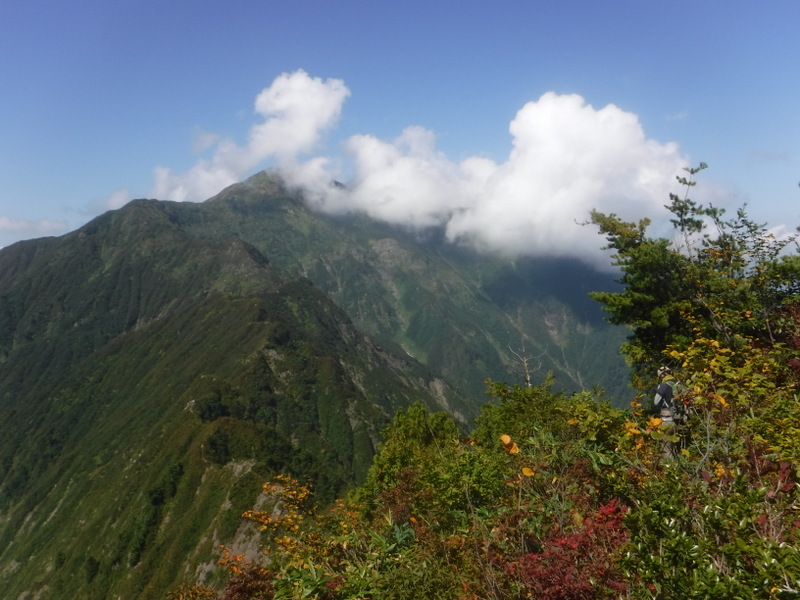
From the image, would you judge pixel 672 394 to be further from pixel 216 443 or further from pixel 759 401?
pixel 216 443

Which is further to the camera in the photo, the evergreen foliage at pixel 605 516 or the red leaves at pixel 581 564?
the red leaves at pixel 581 564

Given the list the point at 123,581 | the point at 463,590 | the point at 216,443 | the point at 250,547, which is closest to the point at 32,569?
the point at 123,581

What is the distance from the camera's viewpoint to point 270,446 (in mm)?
136500

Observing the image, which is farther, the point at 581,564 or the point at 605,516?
the point at 605,516

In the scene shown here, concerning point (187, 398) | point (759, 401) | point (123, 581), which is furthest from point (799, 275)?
point (187, 398)

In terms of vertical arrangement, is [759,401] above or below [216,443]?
above

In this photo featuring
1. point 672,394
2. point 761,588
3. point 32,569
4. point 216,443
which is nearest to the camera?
point 761,588

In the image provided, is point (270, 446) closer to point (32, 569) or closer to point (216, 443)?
point (216, 443)

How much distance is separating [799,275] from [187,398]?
596ft

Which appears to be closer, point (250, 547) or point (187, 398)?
point (250, 547)

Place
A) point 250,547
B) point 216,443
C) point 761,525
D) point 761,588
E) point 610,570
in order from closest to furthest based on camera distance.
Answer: point 761,588 < point 761,525 < point 610,570 < point 250,547 < point 216,443

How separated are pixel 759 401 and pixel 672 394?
1911mm

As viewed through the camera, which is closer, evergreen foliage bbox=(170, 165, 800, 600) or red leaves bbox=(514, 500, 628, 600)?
evergreen foliage bbox=(170, 165, 800, 600)

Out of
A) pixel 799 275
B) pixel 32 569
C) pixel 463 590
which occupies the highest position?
pixel 799 275
